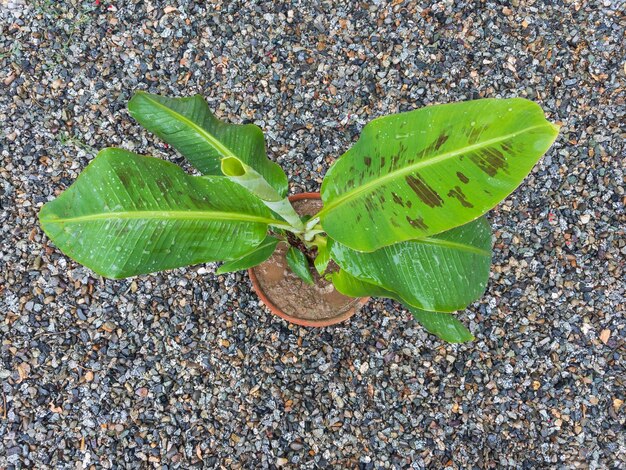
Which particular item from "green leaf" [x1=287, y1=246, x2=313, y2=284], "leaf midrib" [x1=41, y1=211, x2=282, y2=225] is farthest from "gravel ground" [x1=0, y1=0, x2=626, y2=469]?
"leaf midrib" [x1=41, y1=211, x2=282, y2=225]

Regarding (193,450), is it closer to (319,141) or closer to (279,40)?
(319,141)

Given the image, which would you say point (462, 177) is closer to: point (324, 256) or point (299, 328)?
point (324, 256)

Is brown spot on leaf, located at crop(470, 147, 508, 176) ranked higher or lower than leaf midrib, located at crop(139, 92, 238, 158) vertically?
lower

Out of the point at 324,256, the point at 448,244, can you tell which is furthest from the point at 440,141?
the point at 324,256

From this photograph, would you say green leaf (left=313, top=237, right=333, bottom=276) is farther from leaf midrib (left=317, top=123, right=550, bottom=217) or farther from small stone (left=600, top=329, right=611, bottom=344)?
small stone (left=600, top=329, right=611, bottom=344)

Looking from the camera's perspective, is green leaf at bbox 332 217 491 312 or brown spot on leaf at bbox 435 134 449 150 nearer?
brown spot on leaf at bbox 435 134 449 150

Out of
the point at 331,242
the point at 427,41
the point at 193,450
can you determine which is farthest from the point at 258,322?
the point at 427,41

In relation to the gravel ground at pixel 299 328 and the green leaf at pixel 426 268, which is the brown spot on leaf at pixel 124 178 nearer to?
the green leaf at pixel 426 268
